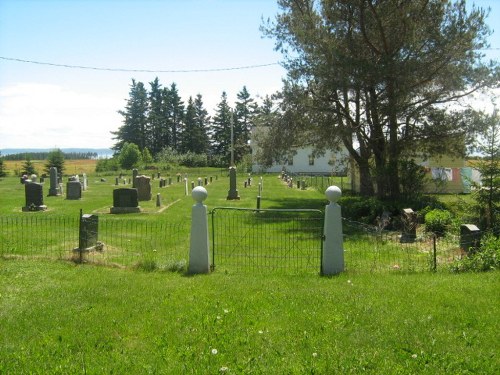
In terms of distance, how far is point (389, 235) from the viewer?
51.5 ft

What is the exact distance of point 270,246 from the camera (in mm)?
12758

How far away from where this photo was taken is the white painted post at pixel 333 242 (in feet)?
28.0

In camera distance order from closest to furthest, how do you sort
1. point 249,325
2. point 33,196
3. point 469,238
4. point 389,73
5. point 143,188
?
point 249,325, point 469,238, point 389,73, point 33,196, point 143,188

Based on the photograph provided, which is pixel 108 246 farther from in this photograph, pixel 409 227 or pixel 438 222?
pixel 438 222

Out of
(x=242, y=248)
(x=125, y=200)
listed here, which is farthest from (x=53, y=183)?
(x=242, y=248)

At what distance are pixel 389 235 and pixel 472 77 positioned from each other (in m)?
9.12

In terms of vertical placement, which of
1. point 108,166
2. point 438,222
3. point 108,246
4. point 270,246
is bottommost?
point 270,246

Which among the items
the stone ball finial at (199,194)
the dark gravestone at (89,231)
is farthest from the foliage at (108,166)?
the stone ball finial at (199,194)

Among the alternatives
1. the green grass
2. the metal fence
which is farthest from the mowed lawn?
the metal fence

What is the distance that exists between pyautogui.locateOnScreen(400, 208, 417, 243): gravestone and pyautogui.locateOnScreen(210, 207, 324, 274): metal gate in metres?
2.49

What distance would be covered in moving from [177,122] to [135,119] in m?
7.72

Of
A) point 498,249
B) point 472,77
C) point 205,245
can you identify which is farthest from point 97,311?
point 472,77

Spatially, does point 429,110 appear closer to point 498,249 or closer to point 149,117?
point 498,249

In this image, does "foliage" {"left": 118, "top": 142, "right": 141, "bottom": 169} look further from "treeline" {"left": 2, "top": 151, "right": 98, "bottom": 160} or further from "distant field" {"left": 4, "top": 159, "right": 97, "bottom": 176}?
"treeline" {"left": 2, "top": 151, "right": 98, "bottom": 160}
